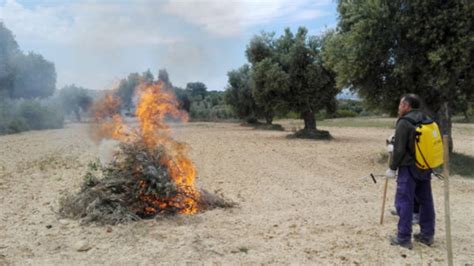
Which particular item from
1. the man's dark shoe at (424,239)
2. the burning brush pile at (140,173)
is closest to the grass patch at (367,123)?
the burning brush pile at (140,173)

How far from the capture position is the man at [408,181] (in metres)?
5.24

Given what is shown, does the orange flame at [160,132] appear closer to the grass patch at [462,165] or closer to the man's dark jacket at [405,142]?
the man's dark jacket at [405,142]

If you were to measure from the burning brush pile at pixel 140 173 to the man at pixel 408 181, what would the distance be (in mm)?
3191

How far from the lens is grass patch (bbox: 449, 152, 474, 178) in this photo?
11465 millimetres

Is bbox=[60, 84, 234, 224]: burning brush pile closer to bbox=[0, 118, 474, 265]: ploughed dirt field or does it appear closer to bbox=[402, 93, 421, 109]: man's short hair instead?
bbox=[0, 118, 474, 265]: ploughed dirt field

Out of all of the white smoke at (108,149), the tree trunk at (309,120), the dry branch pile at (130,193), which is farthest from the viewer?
the tree trunk at (309,120)

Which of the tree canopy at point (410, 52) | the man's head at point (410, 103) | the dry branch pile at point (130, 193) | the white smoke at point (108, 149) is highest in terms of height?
the tree canopy at point (410, 52)

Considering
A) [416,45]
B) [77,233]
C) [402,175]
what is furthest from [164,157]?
[416,45]

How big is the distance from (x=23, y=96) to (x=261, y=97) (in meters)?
28.5

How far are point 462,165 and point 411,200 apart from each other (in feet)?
27.3

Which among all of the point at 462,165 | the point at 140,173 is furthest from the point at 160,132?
the point at 462,165

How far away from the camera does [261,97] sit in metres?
24.1

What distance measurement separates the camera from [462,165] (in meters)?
12.2

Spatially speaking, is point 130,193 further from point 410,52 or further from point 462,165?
point 462,165
